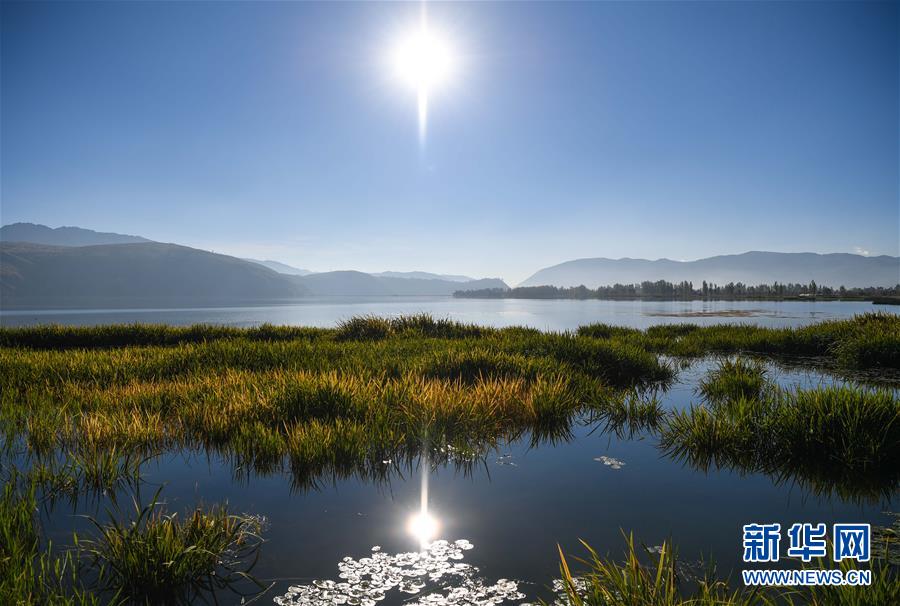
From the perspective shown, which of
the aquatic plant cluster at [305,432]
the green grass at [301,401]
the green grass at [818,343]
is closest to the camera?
the aquatic plant cluster at [305,432]

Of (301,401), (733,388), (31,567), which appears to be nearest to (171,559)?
(31,567)

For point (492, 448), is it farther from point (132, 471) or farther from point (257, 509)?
point (132, 471)

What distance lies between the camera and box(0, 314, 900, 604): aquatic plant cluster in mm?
3504

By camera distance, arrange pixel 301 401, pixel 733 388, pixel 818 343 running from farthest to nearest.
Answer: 1. pixel 818 343
2. pixel 733 388
3. pixel 301 401

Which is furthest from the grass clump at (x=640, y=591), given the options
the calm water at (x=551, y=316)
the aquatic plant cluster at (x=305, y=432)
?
the calm water at (x=551, y=316)

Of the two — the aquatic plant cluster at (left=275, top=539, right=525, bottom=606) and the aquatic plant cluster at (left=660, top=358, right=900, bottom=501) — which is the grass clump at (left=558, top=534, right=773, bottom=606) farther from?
the aquatic plant cluster at (left=660, top=358, right=900, bottom=501)

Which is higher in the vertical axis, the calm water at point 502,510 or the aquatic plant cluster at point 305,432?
the aquatic plant cluster at point 305,432

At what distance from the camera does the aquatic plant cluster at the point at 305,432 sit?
350 centimetres

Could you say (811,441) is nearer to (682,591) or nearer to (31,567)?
(682,591)

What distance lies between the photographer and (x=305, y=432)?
6547 millimetres

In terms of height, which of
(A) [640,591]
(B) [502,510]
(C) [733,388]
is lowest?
(B) [502,510]

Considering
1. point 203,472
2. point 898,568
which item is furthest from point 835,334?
point 203,472

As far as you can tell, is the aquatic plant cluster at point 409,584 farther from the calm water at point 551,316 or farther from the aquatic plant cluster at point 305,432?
the calm water at point 551,316

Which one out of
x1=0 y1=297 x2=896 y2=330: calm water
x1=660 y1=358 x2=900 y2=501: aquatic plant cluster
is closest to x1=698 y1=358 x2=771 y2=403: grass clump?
x1=660 y1=358 x2=900 y2=501: aquatic plant cluster
